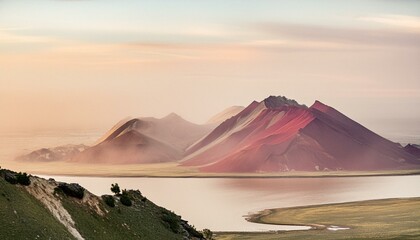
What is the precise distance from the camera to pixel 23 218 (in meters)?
64.6

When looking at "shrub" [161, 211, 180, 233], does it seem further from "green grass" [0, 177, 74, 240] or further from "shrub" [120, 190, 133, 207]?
"green grass" [0, 177, 74, 240]

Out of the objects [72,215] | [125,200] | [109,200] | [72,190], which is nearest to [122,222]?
[109,200]

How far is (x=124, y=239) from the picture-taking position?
75750mm

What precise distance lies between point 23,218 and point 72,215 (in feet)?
27.0

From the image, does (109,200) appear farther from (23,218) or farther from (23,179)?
(23,218)

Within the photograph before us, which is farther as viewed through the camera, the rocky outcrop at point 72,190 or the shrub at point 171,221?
the shrub at point 171,221

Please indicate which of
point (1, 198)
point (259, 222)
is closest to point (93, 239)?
point (1, 198)

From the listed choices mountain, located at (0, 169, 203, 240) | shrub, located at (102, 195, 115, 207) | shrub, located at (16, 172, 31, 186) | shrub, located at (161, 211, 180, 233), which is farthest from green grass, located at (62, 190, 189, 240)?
shrub, located at (16, 172, 31, 186)

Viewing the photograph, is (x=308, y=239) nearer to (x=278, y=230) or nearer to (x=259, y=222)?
(x=278, y=230)

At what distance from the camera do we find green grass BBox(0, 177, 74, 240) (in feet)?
205

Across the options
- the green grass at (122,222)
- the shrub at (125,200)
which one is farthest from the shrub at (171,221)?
the shrub at (125,200)

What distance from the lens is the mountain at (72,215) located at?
64.4 meters

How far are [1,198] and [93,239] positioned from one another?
8.92 m

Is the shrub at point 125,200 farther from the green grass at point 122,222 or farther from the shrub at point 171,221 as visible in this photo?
the shrub at point 171,221
